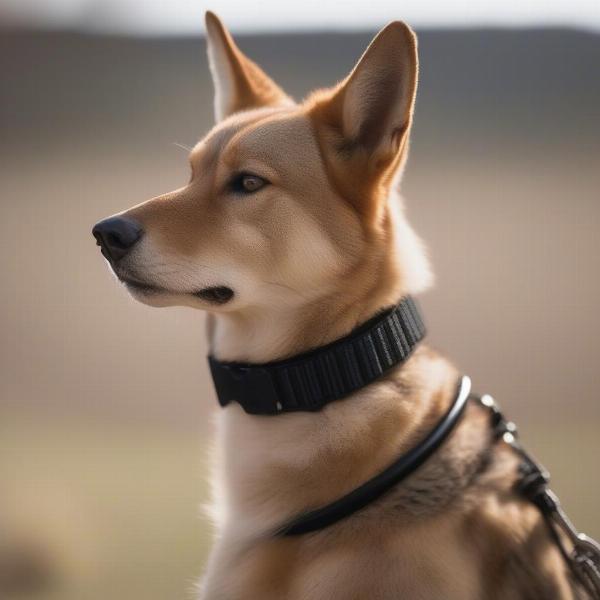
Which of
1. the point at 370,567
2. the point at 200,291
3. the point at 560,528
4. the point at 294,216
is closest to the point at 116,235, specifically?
the point at 200,291

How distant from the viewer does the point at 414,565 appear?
4.14 ft

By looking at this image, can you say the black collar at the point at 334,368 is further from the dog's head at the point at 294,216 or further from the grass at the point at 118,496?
the grass at the point at 118,496

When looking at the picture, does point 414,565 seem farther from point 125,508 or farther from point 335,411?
point 125,508

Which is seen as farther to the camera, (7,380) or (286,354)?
(7,380)

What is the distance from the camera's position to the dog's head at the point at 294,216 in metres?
1.43

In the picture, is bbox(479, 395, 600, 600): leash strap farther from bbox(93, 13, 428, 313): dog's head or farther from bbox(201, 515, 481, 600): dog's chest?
bbox(93, 13, 428, 313): dog's head

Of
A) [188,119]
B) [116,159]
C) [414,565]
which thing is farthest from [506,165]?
[414,565]

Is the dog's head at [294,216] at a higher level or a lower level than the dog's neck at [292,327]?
higher

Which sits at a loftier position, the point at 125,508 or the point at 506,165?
the point at 506,165

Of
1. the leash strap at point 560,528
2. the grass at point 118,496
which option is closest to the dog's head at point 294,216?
the leash strap at point 560,528

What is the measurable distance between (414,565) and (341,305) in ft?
1.48

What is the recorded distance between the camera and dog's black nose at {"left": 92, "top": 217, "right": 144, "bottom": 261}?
1.39 m

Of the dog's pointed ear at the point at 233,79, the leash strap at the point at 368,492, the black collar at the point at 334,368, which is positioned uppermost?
the dog's pointed ear at the point at 233,79

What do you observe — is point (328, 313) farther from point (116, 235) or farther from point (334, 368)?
point (116, 235)
